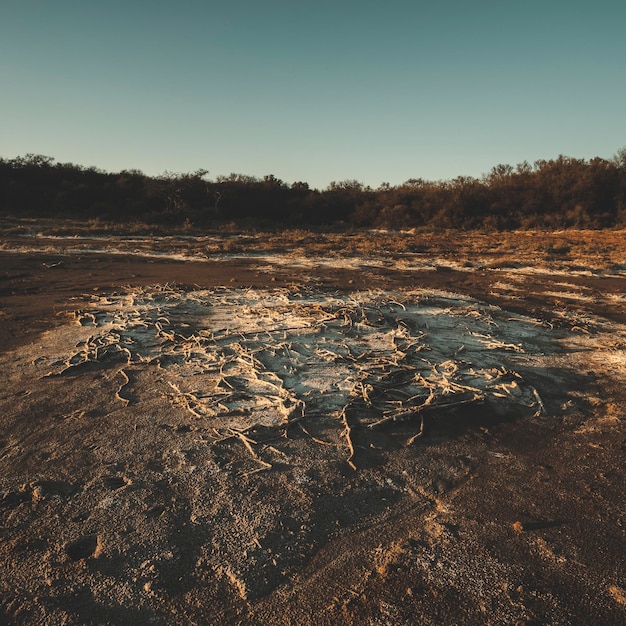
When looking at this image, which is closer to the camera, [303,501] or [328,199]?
[303,501]

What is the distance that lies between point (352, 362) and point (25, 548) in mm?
3101

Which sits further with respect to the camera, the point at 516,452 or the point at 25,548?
the point at 516,452

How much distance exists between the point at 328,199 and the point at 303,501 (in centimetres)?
2926

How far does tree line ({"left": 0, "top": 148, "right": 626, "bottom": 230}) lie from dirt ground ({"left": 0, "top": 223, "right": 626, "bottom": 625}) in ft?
66.2

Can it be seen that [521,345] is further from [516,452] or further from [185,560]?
[185,560]

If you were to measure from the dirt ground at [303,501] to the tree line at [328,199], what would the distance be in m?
20.2

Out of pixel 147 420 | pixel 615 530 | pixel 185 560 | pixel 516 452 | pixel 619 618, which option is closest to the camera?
pixel 619 618

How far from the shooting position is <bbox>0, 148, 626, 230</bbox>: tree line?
2486 cm

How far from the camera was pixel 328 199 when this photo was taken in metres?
30.5

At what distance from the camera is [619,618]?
1882mm

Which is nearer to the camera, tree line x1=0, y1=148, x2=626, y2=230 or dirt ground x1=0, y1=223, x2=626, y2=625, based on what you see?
dirt ground x1=0, y1=223, x2=626, y2=625

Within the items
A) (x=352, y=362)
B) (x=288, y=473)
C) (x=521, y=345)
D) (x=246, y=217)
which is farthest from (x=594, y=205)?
(x=288, y=473)

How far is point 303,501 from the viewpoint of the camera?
2.58 m

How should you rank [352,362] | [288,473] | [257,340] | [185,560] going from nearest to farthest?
[185,560], [288,473], [352,362], [257,340]
